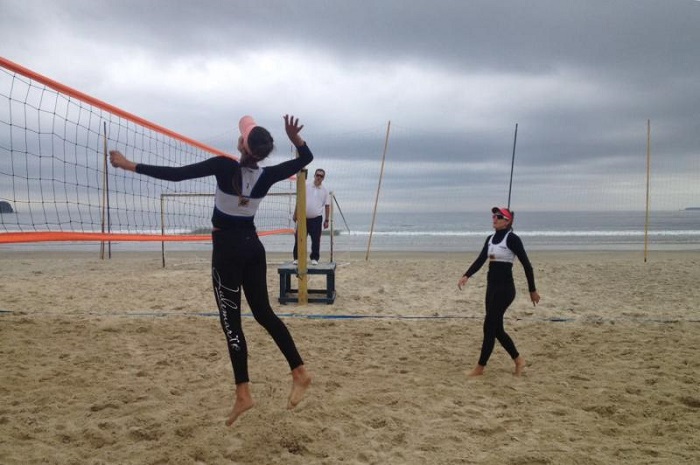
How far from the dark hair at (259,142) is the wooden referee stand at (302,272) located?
329cm

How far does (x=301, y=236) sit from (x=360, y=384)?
111 inches

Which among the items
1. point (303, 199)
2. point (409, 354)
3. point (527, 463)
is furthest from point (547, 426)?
point (303, 199)

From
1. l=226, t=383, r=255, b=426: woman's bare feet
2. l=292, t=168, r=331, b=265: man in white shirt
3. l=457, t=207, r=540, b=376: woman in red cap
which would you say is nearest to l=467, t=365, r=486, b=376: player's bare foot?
l=457, t=207, r=540, b=376: woman in red cap

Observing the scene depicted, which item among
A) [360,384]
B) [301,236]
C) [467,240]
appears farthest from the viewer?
[467,240]

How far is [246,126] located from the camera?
2.65m

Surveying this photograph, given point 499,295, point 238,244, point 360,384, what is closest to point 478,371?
point 499,295

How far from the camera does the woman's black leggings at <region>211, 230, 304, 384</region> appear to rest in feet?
8.61

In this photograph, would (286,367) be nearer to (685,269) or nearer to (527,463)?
(527,463)

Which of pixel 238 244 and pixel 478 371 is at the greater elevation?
pixel 238 244

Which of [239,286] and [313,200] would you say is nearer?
[239,286]

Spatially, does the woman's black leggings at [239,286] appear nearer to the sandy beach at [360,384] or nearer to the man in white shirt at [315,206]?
the sandy beach at [360,384]

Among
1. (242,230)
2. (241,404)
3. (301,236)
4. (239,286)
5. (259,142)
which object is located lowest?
(241,404)

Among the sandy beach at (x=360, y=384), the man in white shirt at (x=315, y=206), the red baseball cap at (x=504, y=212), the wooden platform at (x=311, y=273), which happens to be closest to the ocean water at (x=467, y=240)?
the man in white shirt at (x=315, y=206)

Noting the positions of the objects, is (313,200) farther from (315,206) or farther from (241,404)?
(241,404)
